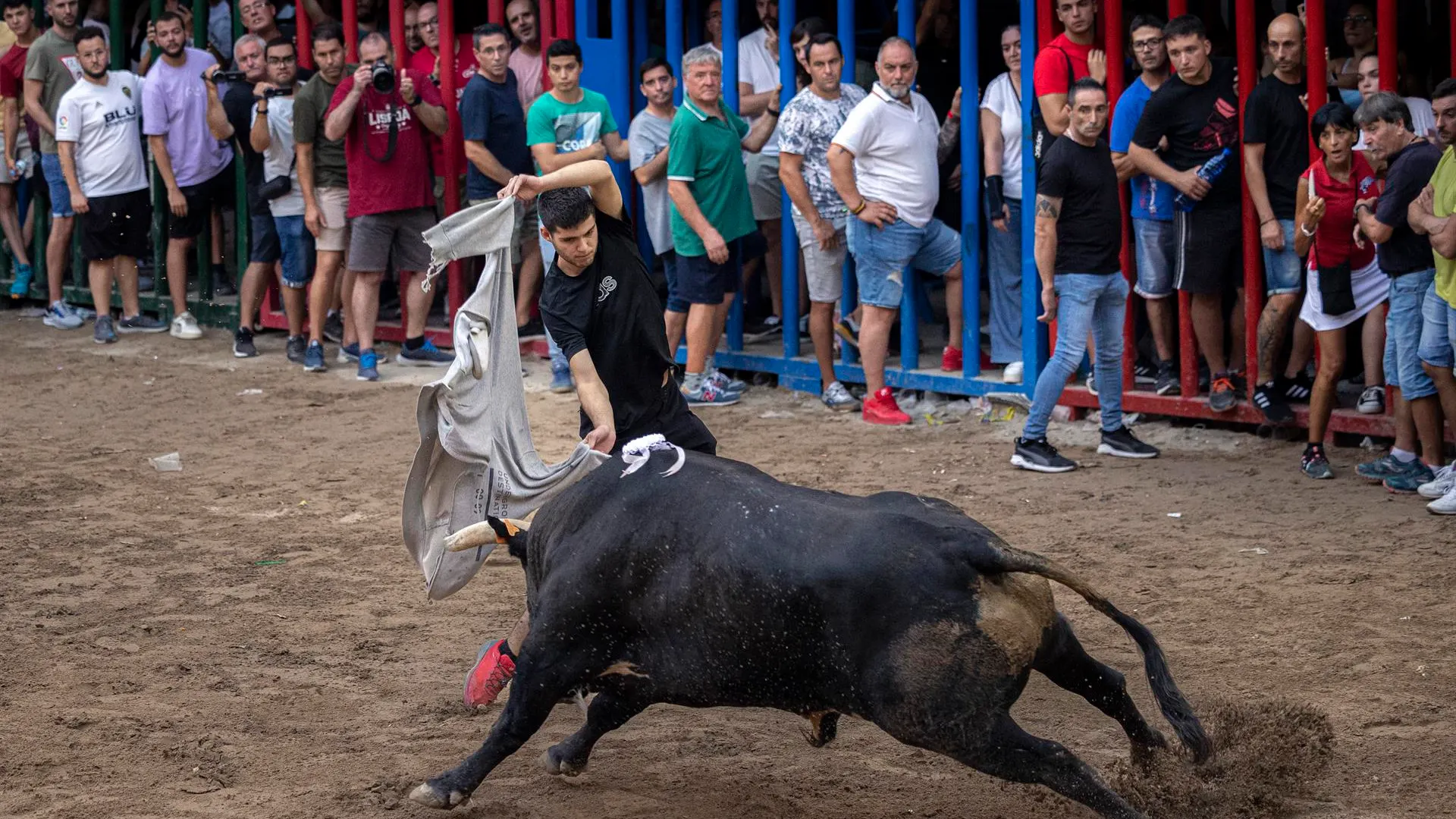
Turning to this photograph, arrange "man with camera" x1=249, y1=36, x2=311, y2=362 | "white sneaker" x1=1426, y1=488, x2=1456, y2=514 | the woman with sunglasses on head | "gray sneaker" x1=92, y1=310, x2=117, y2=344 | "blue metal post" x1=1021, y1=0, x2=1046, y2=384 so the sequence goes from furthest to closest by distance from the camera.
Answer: "gray sneaker" x1=92, y1=310, x2=117, y2=344
"man with camera" x1=249, y1=36, x2=311, y2=362
"blue metal post" x1=1021, y1=0, x2=1046, y2=384
the woman with sunglasses on head
"white sneaker" x1=1426, y1=488, x2=1456, y2=514

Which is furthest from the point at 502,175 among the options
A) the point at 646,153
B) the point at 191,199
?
the point at 191,199

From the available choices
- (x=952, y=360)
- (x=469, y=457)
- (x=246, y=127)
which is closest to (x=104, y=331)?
(x=246, y=127)

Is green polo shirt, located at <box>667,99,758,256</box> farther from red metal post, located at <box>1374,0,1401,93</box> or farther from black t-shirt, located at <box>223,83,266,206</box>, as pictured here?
red metal post, located at <box>1374,0,1401,93</box>

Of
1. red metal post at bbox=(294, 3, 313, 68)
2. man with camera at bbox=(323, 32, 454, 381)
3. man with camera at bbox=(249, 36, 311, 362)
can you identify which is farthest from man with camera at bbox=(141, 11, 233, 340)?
man with camera at bbox=(323, 32, 454, 381)

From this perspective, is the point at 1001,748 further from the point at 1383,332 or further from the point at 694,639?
the point at 1383,332

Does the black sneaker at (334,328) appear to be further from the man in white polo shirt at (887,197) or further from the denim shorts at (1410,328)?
the denim shorts at (1410,328)

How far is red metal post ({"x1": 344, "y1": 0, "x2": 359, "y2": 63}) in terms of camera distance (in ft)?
40.0

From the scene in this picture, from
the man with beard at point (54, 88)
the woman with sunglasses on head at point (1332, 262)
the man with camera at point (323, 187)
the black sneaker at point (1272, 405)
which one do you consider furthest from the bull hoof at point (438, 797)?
the man with beard at point (54, 88)

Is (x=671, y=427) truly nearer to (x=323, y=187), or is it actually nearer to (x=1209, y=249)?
(x=1209, y=249)

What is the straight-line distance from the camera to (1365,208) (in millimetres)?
7605

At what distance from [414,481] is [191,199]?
7861mm

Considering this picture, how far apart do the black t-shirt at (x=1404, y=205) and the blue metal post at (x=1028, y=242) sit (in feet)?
7.15

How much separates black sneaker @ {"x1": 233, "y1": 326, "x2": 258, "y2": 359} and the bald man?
7207 mm

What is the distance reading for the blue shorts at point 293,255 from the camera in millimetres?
11727
